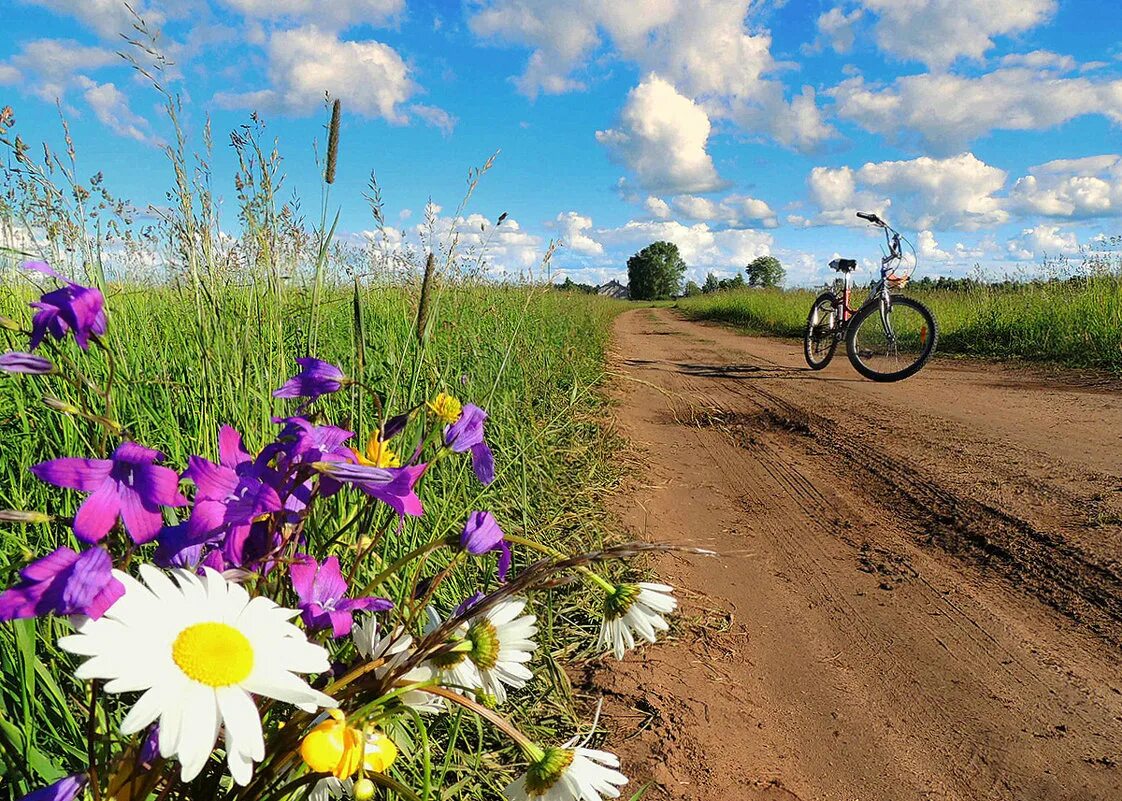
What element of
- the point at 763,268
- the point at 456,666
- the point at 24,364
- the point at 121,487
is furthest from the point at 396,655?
the point at 763,268

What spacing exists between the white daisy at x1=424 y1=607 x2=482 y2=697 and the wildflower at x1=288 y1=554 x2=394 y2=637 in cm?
10

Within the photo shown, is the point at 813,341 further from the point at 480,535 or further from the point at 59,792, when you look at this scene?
the point at 59,792

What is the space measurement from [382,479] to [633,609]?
1.11 ft

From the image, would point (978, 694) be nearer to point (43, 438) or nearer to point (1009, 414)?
point (43, 438)

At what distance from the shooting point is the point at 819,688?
6.27 feet

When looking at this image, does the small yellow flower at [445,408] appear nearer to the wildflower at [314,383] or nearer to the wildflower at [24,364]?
the wildflower at [314,383]

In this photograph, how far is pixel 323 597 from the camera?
0.78 metres

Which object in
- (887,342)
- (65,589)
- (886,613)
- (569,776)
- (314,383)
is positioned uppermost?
(314,383)

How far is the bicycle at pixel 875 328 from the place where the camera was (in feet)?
22.1

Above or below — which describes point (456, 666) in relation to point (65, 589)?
below

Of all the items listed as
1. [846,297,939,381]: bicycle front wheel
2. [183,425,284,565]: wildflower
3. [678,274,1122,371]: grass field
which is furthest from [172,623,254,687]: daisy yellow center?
[678,274,1122,371]: grass field

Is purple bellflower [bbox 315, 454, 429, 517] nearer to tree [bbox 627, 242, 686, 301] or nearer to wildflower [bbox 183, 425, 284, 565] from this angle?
wildflower [bbox 183, 425, 284, 565]

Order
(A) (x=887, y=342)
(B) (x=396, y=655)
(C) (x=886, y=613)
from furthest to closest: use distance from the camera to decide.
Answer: (A) (x=887, y=342) < (C) (x=886, y=613) < (B) (x=396, y=655)

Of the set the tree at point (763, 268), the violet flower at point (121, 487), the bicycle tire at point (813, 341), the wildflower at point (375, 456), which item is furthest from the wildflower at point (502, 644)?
the tree at point (763, 268)
